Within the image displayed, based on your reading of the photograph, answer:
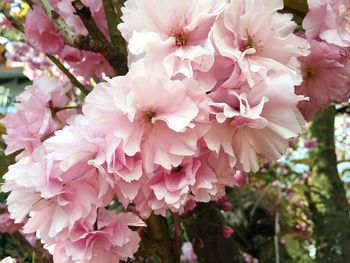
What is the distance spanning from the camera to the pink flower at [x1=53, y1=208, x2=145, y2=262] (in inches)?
20.9

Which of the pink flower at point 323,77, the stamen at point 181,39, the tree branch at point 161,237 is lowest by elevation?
the tree branch at point 161,237

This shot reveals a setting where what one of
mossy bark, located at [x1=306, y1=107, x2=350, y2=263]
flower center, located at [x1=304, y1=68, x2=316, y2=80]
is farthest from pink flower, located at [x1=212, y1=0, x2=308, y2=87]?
mossy bark, located at [x1=306, y1=107, x2=350, y2=263]

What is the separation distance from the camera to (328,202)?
58.6 inches

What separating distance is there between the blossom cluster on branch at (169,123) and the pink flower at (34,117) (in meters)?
0.12

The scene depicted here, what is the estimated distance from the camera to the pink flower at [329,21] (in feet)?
1.92

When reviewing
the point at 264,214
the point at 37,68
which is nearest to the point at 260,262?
the point at 264,214

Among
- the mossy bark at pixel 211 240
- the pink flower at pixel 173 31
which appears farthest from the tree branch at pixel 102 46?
the mossy bark at pixel 211 240

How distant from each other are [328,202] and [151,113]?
1.12 meters

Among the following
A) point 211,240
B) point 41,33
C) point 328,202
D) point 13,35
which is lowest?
point 328,202

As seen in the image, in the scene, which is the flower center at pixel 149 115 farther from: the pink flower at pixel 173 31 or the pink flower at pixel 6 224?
the pink flower at pixel 6 224

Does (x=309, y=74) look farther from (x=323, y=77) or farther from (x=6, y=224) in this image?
(x=6, y=224)

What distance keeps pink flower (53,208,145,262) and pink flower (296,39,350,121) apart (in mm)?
243

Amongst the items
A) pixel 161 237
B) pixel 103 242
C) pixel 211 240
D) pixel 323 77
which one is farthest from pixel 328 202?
pixel 103 242

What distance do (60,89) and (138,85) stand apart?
0.99ft
